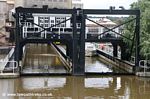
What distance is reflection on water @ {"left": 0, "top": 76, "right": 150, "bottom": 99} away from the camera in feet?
64.9

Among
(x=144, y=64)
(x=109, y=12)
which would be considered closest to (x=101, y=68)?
(x=144, y=64)

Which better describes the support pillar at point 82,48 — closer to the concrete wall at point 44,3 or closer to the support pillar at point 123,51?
the support pillar at point 123,51

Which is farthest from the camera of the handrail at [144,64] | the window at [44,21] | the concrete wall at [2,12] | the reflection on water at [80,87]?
the concrete wall at [2,12]

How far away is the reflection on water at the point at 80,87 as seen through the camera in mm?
19781

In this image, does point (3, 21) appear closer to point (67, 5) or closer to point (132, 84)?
point (67, 5)

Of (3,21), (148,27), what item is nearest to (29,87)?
(148,27)

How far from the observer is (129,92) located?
20812 mm

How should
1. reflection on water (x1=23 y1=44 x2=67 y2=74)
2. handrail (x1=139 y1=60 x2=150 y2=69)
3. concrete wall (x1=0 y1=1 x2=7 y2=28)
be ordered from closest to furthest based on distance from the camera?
1. handrail (x1=139 y1=60 x2=150 y2=69)
2. reflection on water (x1=23 y1=44 x2=67 y2=74)
3. concrete wall (x1=0 y1=1 x2=7 y2=28)

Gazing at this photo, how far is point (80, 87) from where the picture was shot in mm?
22516

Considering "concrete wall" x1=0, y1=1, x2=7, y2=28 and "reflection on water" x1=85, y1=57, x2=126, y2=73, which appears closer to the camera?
"reflection on water" x1=85, y1=57, x2=126, y2=73

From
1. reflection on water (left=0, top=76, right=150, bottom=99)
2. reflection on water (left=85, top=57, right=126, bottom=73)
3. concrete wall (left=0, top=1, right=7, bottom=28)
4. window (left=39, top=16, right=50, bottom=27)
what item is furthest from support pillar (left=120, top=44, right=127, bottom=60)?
concrete wall (left=0, top=1, right=7, bottom=28)

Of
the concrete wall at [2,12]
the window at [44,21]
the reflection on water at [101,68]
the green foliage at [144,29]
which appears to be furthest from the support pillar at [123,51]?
the concrete wall at [2,12]

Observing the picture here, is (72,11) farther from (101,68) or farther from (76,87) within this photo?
(101,68)

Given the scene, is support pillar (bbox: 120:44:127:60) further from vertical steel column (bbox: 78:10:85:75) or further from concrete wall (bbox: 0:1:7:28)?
concrete wall (bbox: 0:1:7:28)
